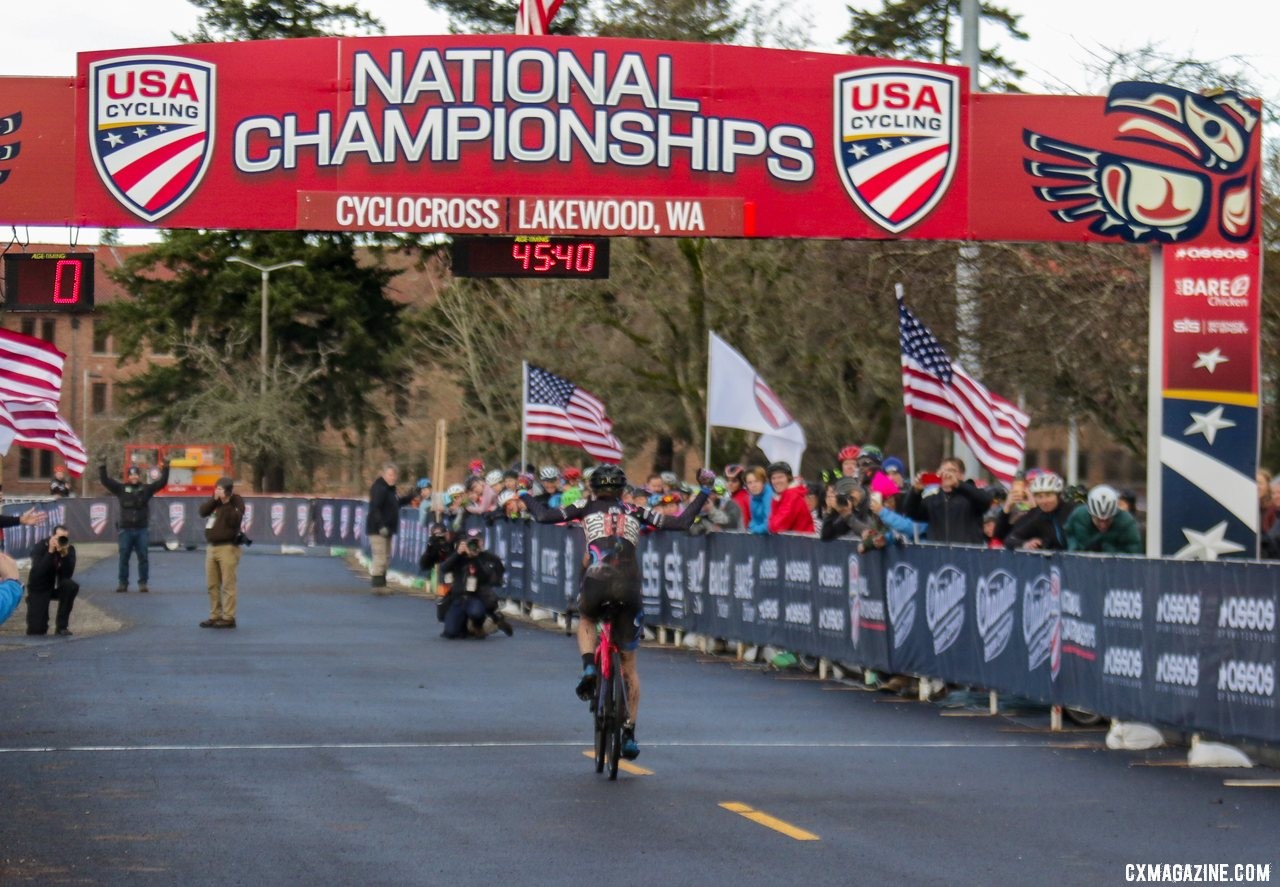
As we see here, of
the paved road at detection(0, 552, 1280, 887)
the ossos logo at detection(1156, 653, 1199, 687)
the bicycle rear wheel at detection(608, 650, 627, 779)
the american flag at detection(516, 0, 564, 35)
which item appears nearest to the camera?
the paved road at detection(0, 552, 1280, 887)

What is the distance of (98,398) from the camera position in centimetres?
10500

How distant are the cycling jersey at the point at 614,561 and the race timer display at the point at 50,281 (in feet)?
26.1

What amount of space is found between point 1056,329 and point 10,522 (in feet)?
47.5

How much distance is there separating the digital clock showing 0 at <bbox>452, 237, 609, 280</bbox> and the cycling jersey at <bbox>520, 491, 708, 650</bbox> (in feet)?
23.4

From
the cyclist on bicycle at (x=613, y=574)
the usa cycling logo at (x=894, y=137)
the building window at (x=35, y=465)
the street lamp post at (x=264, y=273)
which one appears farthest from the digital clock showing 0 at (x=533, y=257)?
the building window at (x=35, y=465)

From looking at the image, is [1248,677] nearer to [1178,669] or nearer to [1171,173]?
[1178,669]

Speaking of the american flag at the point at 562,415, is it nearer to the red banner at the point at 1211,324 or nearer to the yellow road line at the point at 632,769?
the red banner at the point at 1211,324

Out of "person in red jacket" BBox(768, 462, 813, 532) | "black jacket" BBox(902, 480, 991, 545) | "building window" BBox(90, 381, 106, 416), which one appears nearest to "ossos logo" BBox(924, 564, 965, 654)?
"black jacket" BBox(902, 480, 991, 545)

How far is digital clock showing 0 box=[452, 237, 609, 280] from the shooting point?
18578 millimetres

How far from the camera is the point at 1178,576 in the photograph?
40.2 ft

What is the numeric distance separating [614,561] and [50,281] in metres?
8.82

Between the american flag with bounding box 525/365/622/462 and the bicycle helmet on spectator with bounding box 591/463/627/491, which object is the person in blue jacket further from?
the american flag with bounding box 525/365/622/462

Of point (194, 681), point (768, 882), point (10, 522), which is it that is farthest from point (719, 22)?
point (768, 882)

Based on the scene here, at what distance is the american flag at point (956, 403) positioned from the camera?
63.4ft
